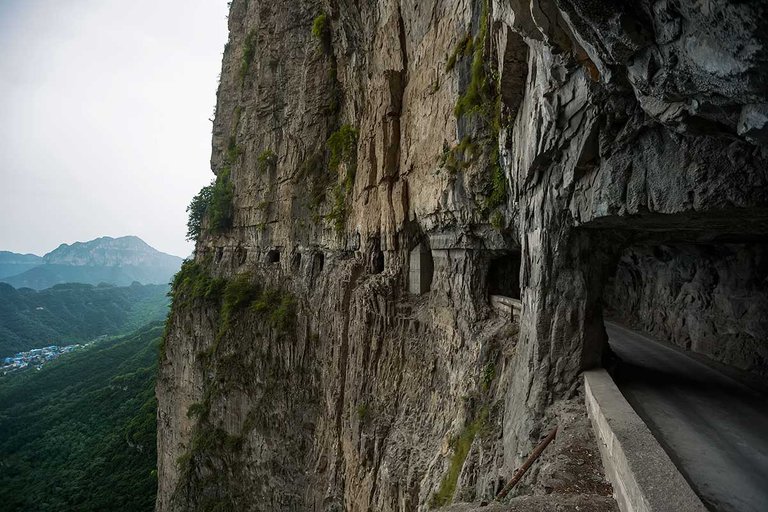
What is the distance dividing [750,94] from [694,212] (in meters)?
2.70

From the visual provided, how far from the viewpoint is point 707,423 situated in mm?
6387

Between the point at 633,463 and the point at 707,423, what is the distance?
10.5 ft

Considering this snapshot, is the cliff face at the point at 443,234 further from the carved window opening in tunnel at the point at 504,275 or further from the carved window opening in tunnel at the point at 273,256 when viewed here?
the carved window opening in tunnel at the point at 273,256

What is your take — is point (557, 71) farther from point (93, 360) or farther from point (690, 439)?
point (93, 360)

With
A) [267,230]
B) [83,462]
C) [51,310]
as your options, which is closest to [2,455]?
[83,462]

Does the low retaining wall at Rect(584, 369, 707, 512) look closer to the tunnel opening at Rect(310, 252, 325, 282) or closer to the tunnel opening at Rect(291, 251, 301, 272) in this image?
the tunnel opening at Rect(310, 252, 325, 282)

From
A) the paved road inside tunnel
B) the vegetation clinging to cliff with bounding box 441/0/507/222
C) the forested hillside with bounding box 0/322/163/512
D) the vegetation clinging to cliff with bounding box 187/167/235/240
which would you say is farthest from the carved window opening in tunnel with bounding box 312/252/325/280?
the forested hillside with bounding box 0/322/163/512

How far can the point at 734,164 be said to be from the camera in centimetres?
455

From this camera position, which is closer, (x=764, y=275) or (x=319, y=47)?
(x=764, y=275)

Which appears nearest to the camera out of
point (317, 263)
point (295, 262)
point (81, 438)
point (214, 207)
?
point (317, 263)

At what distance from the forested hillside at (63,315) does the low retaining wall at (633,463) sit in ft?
374

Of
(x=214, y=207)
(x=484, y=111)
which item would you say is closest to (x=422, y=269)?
(x=484, y=111)

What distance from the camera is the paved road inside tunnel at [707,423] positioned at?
4695mm

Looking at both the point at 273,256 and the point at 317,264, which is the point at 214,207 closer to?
the point at 273,256
